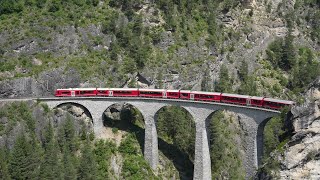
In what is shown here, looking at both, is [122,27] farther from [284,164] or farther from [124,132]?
[284,164]

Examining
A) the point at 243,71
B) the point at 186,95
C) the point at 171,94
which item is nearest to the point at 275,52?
the point at 243,71

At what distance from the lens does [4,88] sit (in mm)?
78688

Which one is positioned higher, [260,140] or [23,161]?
[260,140]

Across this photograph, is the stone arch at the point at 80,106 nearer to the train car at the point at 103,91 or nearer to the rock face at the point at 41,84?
the train car at the point at 103,91

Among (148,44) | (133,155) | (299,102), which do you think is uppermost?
(148,44)

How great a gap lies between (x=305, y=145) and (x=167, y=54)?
152 feet

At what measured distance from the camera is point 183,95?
2820 inches

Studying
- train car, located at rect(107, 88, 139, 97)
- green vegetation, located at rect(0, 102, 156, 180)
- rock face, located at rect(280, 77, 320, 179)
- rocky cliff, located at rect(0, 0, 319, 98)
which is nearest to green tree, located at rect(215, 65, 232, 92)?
rocky cliff, located at rect(0, 0, 319, 98)

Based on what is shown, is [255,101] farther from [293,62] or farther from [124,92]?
[293,62]

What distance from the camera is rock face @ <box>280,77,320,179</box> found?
2012 inches

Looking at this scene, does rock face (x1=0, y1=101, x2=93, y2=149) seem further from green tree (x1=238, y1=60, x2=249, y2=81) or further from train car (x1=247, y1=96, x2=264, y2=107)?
green tree (x1=238, y1=60, x2=249, y2=81)

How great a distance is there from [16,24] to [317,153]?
202ft

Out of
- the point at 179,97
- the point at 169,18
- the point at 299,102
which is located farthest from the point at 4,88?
the point at 299,102

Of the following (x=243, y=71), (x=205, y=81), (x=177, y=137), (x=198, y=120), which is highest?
(x=243, y=71)
